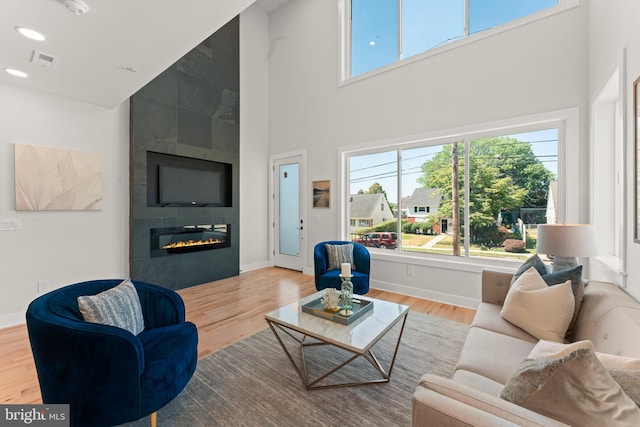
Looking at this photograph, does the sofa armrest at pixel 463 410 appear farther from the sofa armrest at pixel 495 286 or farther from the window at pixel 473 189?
the window at pixel 473 189

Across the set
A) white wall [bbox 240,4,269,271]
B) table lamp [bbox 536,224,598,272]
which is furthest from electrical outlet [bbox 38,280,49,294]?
table lamp [bbox 536,224,598,272]

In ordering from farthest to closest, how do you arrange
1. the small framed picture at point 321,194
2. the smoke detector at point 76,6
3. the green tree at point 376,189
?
the small framed picture at point 321,194, the green tree at point 376,189, the smoke detector at point 76,6

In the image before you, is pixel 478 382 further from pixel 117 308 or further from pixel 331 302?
pixel 117 308

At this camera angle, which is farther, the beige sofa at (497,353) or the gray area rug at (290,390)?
the gray area rug at (290,390)

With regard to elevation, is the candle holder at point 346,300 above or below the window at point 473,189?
below

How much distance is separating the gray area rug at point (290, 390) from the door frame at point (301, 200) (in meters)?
2.84

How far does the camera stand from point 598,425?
2.69 feet

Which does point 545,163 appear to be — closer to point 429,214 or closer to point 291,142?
point 429,214

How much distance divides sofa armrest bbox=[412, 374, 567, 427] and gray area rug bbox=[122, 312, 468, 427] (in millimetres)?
882

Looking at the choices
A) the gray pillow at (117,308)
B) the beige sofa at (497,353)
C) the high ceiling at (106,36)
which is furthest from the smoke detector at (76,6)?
the beige sofa at (497,353)

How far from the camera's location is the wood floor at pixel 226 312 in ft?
6.84

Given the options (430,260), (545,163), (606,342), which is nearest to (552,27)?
(545,163)

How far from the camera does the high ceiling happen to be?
181 centimetres

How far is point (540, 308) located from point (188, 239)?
446 cm
